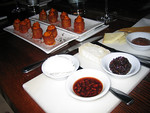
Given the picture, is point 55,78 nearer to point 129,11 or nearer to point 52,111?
point 52,111

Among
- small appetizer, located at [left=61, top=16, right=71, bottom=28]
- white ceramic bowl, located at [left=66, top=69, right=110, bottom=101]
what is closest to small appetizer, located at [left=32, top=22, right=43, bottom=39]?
small appetizer, located at [left=61, top=16, right=71, bottom=28]

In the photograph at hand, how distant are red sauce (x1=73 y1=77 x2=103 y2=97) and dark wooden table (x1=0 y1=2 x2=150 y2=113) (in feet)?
0.48

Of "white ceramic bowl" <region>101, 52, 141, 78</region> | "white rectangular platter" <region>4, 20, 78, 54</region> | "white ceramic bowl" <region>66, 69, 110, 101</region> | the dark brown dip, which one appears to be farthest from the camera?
"white rectangular platter" <region>4, 20, 78, 54</region>

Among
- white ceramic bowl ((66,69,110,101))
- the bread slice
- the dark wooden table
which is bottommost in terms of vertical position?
the dark wooden table

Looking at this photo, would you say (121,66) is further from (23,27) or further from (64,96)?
(23,27)

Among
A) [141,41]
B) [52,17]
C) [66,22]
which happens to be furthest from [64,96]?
[52,17]

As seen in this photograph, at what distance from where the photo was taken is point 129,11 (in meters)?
2.10

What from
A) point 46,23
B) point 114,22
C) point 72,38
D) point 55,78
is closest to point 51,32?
point 72,38

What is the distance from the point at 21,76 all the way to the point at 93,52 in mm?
575

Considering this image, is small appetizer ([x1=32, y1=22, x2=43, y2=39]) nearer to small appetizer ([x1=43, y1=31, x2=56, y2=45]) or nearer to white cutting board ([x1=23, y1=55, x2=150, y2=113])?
small appetizer ([x1=43, y1=31, x2=56, y2=45])

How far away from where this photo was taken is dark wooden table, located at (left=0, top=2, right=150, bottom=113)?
2.84 feet

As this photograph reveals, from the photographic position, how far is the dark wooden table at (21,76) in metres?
0.86

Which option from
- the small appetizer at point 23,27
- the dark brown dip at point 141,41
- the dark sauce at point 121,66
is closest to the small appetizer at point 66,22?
the small appetizer at point 23,27

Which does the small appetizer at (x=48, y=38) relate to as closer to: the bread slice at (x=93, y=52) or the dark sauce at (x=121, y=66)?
the bread slice at (x=93, y=52)
